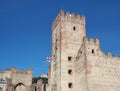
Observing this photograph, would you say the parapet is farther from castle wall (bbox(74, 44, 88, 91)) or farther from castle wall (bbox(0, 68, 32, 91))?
castle wall (bbox(0, 68, 32, 91))

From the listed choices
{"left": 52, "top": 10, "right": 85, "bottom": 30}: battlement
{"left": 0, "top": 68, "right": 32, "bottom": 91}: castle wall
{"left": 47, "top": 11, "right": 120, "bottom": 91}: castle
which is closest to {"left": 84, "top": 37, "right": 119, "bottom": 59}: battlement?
{"left": 47, "top": 11, "right": 120, "bottom": 91}: castle

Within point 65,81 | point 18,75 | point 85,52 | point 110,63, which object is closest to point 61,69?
point 65,81

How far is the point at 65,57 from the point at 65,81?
15.5 feet

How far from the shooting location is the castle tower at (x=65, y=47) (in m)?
42.2

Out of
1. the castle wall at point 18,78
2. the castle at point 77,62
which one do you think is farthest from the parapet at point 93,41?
the castle wall at point 18,78

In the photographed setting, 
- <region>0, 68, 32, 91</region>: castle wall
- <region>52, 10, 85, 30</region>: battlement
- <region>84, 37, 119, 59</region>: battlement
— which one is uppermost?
<region>52, 10, 85, 30</region>: battlement

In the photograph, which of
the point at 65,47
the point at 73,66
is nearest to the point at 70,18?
the point at 65,47

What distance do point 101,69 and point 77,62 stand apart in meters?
5.21

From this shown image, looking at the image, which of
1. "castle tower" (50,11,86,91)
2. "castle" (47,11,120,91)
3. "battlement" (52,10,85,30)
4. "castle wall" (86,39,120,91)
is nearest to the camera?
"castle wall" (86,39,120,91)

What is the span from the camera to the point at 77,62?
4262 centimetres

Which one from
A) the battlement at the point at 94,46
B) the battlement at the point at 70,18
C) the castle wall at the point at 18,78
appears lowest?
the castle wall at the point at 18,78

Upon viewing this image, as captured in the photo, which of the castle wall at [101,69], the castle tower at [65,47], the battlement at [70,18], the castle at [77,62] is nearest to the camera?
the castle wall at [101,69]

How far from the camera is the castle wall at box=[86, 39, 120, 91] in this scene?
3784 centimetres

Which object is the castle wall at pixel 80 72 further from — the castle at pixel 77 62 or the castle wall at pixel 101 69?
the castle wall at pixel 101 69
